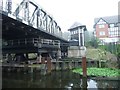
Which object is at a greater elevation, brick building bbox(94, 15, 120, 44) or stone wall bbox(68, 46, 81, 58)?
brick building bbox(94, 15, 120, 44)

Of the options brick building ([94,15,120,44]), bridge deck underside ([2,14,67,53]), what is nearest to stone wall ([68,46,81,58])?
bridge deck underside ([2,14,67,53])

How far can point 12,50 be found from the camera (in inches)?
1431

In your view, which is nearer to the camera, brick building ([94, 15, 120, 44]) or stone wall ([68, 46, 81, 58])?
stone wall ([68, 46, 81, 58])

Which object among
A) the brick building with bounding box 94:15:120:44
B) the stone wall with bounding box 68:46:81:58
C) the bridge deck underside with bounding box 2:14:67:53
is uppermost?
the brick building with bounding box 94:15:120:44

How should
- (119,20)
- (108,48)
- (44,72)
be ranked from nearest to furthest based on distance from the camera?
(44,72), (108,48), (119,20)

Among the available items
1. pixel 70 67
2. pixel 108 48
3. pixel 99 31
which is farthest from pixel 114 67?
pixel 99 31

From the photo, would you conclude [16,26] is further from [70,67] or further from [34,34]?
[70,67]

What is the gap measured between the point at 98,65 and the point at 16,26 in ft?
45.6

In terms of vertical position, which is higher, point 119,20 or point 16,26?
point 119,20

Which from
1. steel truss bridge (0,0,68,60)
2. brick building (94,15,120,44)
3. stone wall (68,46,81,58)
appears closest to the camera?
steel truss bridge (0,0,68,60)

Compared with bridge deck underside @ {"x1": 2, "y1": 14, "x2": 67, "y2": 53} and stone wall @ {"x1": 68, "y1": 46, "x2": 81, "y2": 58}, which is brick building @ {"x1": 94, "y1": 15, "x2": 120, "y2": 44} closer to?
stone wall @ {"x1": 68, "y1": 46, "x2": 81, "y2": 58}

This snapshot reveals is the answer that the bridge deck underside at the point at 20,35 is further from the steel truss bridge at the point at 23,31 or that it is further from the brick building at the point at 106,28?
the brick building at the point at 106,28

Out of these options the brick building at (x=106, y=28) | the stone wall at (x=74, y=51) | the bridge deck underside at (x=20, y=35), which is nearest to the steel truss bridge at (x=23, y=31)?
the bridge deck underside at (x=20, y=35)

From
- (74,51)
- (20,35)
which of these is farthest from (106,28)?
(20,35)
